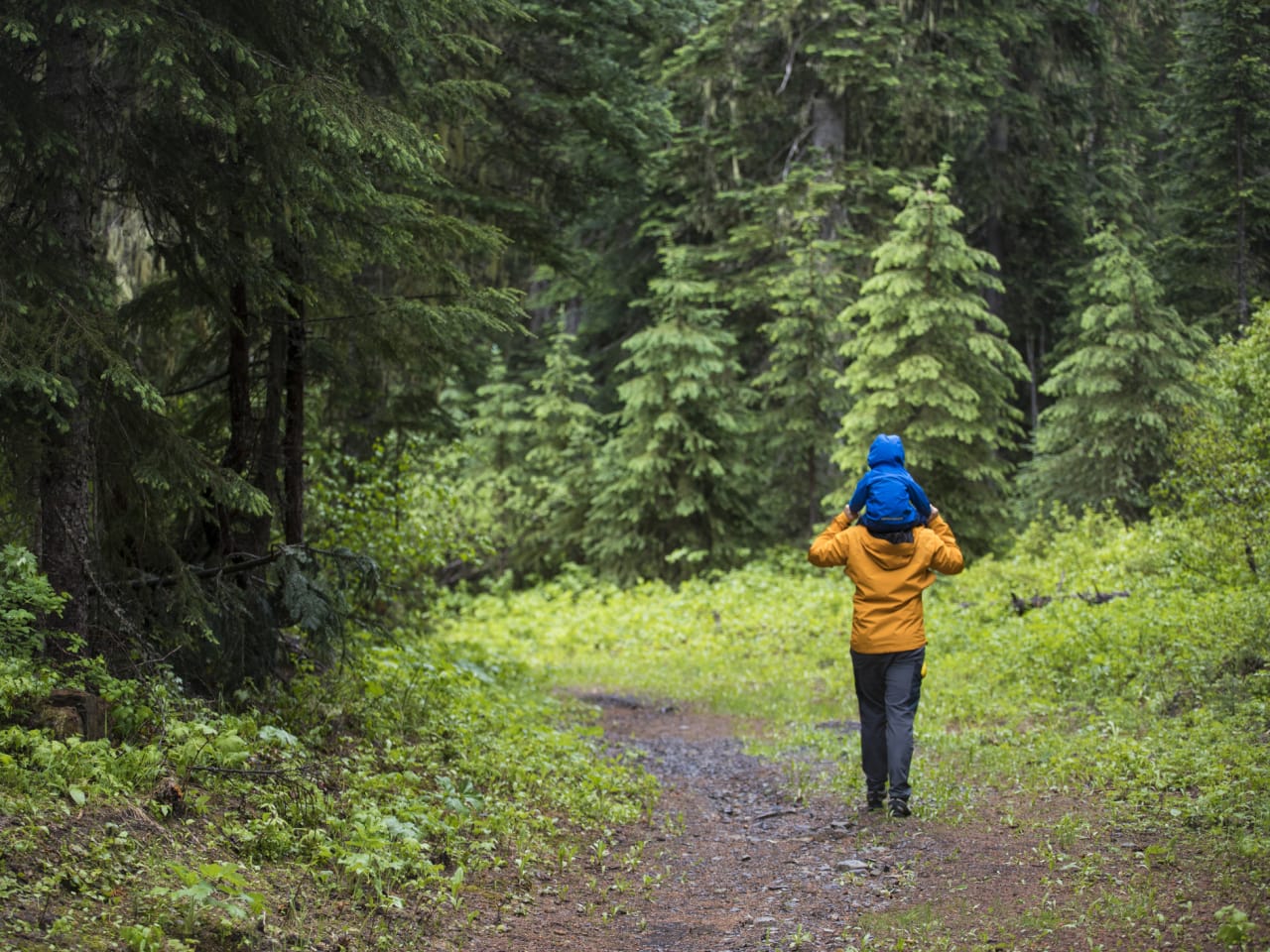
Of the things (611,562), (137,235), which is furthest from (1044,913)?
(611,562)

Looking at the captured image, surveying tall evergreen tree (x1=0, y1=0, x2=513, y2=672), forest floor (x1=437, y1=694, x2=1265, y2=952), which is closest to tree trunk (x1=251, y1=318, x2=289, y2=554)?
tall evergreen tree (x1=0, y1=0, x2=513, y2=672)

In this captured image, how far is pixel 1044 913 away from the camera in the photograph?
496cm

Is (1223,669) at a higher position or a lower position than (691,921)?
higher

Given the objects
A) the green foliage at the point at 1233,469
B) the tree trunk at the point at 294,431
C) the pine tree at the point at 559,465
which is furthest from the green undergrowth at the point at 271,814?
the pine tree at the point at 559,465

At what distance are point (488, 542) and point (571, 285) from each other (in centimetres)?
1009

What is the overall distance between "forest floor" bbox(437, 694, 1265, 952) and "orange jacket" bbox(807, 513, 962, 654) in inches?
44.0

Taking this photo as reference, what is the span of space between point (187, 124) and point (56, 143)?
1101 mm

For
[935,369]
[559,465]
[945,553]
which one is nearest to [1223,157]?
[935,369]

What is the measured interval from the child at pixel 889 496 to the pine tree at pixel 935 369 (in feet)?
29.9

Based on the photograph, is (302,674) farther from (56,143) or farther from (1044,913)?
(1044,913)

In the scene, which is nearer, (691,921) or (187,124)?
(691,921)

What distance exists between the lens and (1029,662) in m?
11.1

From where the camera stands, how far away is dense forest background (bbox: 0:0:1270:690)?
19.9 feet

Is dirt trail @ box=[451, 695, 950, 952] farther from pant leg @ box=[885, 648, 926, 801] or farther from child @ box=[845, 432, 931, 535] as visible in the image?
child @ box=[845, 432, 931, 535]
